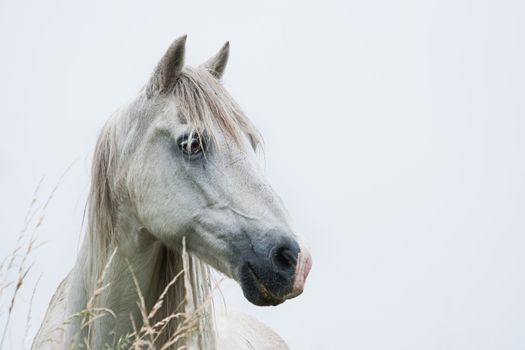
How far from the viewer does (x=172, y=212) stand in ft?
12.1

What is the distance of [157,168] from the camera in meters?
3.75

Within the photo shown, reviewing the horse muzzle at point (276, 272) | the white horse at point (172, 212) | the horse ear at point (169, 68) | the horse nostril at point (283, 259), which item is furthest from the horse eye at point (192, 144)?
the horse nostril at point (283, 259)

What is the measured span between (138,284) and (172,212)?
0.42 metres

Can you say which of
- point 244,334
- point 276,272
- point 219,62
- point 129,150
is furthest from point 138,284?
point 244,334

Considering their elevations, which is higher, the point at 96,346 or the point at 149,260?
the point at 149,260

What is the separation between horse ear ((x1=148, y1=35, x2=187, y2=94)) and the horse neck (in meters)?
0.77

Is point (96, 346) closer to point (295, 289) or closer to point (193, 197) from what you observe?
point (193, 197)

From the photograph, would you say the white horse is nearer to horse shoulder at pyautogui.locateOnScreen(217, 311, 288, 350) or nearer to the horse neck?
the horse neck

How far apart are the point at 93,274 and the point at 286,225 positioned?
1163 mm

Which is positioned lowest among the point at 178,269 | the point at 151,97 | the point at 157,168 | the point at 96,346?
the point at 96,346

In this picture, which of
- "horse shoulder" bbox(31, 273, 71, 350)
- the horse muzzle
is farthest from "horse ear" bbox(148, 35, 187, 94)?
"horse shoulder" bbox(31, 273, 71, 350)

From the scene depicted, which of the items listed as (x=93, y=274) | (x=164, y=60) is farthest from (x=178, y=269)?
(x=164, y=60)

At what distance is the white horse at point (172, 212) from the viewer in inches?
137

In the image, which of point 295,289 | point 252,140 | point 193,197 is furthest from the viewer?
point 252,140
